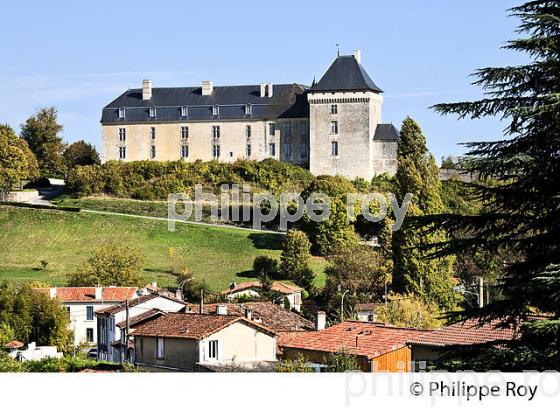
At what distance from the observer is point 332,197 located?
49.8 metres

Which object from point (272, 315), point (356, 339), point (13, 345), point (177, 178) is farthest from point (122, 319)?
point (177, 178)

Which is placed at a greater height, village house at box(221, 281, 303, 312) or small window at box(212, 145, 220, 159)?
small window at box(212, 145, 220, 159)

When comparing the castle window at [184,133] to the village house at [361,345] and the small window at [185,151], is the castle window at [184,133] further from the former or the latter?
the village house at [361,345]

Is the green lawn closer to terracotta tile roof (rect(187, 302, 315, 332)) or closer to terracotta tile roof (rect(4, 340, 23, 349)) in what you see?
terracotta tile roof (rect(187, 302, 315, 332))

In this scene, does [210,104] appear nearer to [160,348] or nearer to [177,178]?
[177,178]

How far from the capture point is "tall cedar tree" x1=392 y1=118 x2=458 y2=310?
33312 mm

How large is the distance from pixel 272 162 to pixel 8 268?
58.9ft

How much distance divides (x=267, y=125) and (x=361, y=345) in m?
43.6

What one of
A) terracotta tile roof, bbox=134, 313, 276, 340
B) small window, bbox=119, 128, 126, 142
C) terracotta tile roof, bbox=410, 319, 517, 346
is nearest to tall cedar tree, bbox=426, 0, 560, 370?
terracotta tile roof, bbox=410, 319, 517, 346

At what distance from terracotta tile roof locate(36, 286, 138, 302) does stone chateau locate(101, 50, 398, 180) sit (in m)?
25.9

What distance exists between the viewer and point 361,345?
58.7 feet

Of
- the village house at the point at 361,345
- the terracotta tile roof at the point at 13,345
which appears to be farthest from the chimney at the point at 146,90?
the village house at the point at 361,345

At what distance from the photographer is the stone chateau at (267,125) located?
58.8 meters
